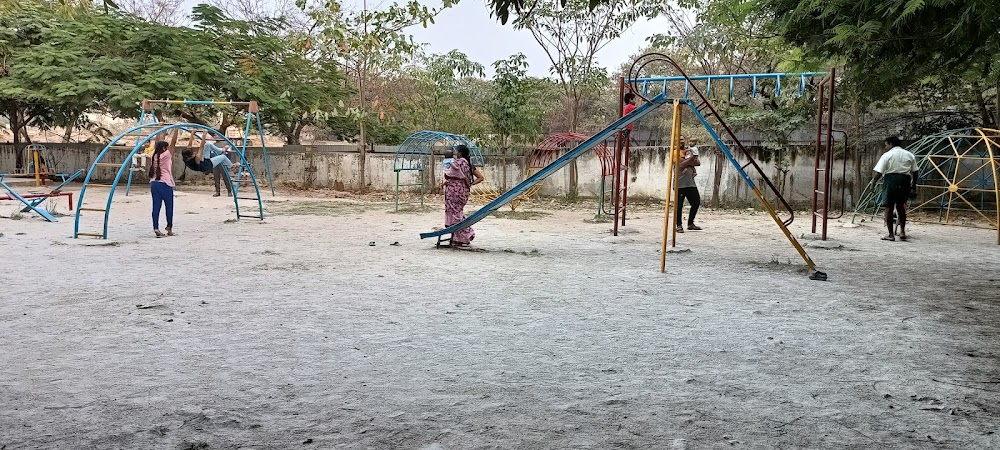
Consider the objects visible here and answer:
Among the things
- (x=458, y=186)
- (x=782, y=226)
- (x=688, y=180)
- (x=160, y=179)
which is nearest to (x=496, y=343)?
(x=782, y=226)

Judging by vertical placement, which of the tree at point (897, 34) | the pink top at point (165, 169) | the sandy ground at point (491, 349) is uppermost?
the tree at point (897, 34)

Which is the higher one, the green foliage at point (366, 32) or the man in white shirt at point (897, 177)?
the green foliage at point (366, 32)

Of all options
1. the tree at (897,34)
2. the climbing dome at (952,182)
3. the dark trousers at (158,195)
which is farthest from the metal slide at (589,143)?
the climbing dome at (952,182)

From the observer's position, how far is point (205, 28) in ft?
62.3

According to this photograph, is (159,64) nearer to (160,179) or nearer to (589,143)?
(160,179)

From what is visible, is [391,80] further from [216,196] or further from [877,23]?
[877,23]

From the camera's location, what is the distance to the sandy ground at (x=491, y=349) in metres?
3.08

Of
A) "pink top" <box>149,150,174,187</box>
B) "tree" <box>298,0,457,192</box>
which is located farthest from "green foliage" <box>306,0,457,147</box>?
"pink top" <box>149,150,174,187</box>

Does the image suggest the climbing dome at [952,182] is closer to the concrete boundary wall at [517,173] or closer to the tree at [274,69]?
the concrete boundary wall at [517,173]

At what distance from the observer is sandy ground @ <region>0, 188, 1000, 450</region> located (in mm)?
3084

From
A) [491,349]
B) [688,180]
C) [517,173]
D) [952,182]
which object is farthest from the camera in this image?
[517,173]

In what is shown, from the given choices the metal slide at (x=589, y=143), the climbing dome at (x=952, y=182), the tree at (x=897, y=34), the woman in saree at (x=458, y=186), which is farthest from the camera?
the climbing dome at (x=952, y=182)

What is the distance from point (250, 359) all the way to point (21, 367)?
1109 millimetres

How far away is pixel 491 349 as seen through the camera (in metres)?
4.36
